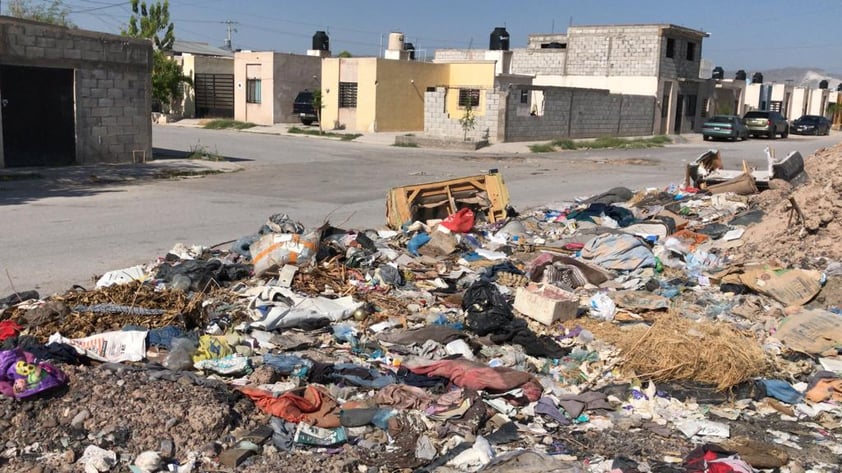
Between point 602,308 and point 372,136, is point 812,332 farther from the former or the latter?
point 372,136

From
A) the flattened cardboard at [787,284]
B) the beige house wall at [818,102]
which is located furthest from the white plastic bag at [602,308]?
the beige house wall at [818,102]

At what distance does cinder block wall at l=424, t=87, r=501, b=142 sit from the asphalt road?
4.05 meters

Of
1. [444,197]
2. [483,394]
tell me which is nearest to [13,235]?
[444,197]

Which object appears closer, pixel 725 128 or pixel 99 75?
pixel 99 75

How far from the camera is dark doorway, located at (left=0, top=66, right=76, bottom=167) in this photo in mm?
19000

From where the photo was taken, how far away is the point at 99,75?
20.7 meters

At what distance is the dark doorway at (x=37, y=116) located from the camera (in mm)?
19000

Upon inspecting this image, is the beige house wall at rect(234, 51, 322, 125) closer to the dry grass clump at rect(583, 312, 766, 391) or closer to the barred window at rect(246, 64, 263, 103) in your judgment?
the barred window at rect(246, 64, 263, 103)

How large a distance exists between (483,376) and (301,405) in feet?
4.66

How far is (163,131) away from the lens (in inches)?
1447

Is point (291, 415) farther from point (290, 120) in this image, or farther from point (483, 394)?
point (290, 120)

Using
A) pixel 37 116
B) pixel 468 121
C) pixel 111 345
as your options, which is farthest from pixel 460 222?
pixel 468 121

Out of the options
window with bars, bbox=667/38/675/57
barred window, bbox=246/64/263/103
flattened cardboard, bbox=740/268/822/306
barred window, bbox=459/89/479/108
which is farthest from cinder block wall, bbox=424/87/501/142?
flattened cardboard, bbox=740/268/822/306

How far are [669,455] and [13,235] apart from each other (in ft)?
30.3
